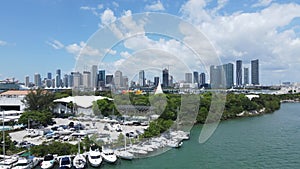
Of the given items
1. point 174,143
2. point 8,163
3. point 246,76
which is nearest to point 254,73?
point 246,76

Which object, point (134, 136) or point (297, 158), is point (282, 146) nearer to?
point (297, 158)

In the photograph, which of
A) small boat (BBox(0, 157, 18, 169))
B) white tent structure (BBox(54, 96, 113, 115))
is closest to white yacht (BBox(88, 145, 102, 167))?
small boat (BBox(0, 157, 18, 169))

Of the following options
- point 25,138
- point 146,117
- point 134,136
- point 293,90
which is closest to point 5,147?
point 25,138

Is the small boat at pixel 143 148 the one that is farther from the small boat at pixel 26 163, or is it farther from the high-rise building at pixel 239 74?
the high-rise building at pixel 239 74

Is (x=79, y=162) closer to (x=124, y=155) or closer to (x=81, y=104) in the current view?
(x=124, y=155)

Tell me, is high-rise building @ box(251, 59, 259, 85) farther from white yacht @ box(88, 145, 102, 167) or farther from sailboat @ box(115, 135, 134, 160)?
white yacht @ box(88, 145, 102, 167)

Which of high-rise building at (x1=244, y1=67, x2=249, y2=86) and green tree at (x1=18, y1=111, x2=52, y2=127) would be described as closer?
green tree at (x1=18, y1=111, x2=52, y2=127)
